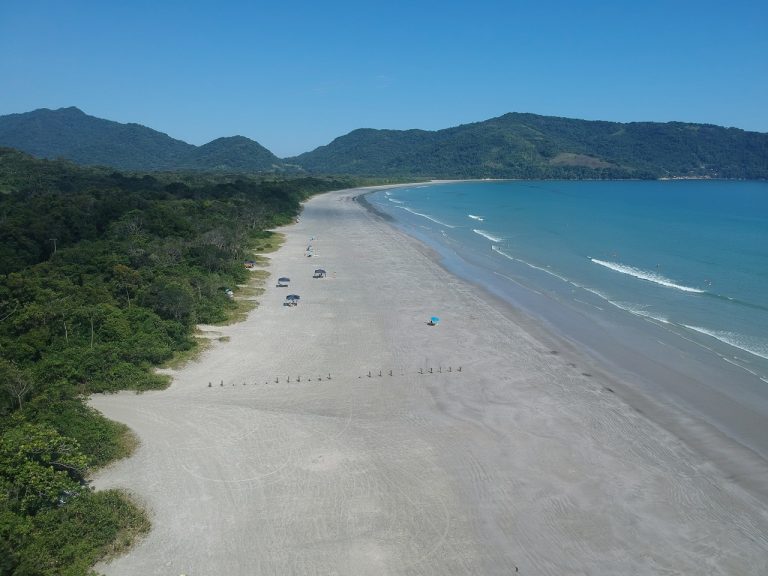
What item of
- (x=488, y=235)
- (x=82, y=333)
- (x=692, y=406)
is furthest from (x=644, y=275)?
(x=82, y=333)

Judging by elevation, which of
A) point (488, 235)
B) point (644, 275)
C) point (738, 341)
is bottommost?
point (738, 341)

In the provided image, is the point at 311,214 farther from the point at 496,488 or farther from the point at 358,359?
the point at 496,488

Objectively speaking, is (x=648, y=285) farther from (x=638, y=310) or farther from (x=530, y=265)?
(x=530, y=265)

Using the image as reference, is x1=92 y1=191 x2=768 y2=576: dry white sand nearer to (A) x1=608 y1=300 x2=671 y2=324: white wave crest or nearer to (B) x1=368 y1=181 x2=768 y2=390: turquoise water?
(B) x1=368 y1=181 x2=768 y2=390: turquoise water

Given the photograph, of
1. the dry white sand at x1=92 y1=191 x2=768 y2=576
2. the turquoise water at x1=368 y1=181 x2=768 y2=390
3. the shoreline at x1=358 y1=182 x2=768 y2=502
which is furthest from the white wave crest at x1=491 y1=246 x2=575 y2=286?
the dry white sand at x1=92 y1=191 x2=768 y2=576

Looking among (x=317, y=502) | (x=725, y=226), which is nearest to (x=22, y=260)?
(x=317, y=502)

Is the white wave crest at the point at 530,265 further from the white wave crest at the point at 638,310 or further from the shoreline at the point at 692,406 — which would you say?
the shoreline at the point at 692,406
